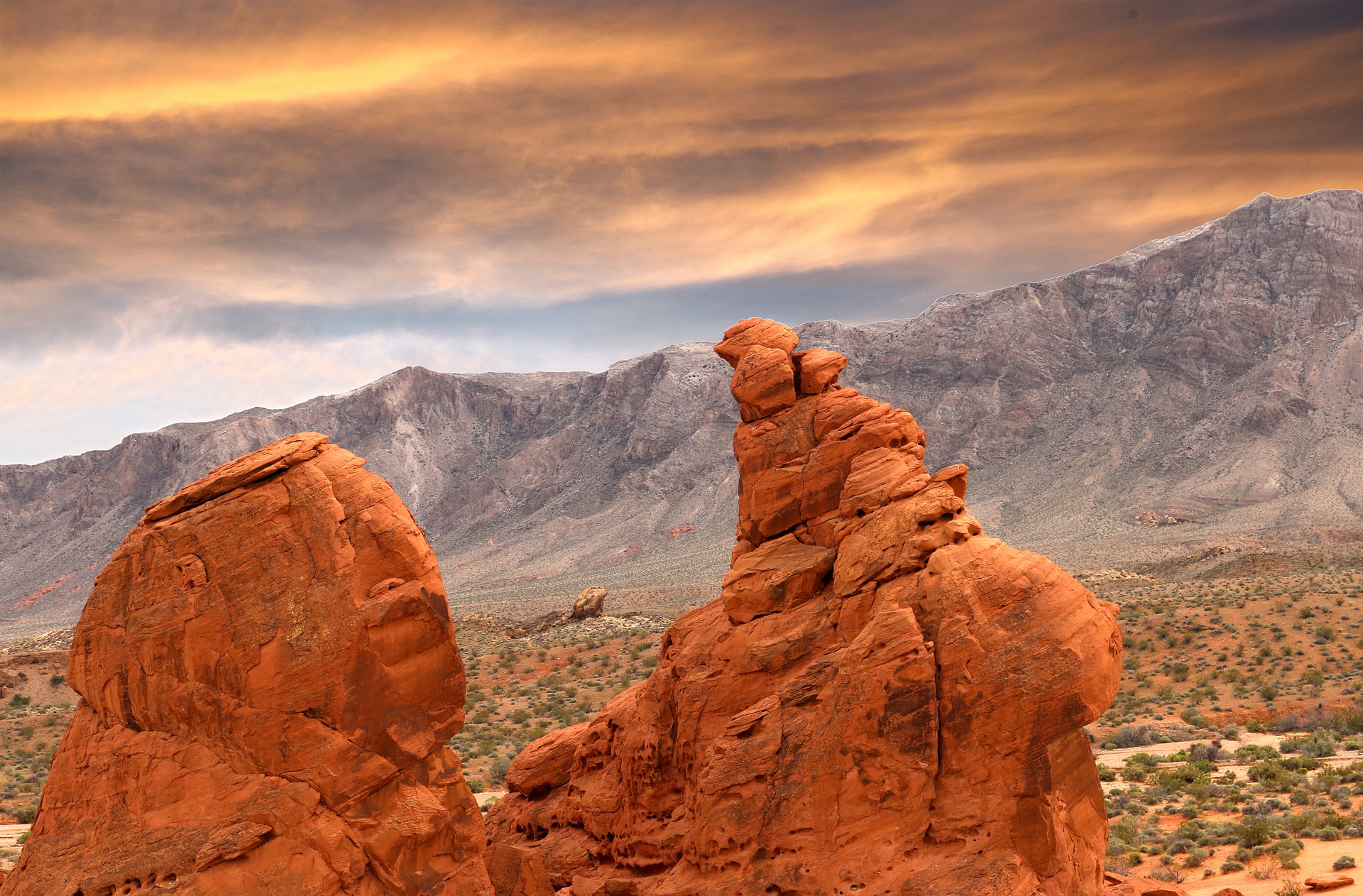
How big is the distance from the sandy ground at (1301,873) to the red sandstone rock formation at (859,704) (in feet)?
22.3

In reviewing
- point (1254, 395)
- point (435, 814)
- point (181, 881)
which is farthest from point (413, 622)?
point (1254, 395)

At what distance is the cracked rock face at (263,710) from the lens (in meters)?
14.9

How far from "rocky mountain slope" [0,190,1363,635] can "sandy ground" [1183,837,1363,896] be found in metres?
77.1

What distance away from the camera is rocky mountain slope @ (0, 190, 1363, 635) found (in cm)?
12100

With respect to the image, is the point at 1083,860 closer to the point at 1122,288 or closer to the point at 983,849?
the point at 983,849

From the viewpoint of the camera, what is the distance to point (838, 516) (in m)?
18.0

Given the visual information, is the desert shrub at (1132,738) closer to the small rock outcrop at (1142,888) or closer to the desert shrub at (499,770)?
the small rock outcrop at (1142,888)

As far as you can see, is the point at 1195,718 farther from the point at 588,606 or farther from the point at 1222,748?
the point at 588,606

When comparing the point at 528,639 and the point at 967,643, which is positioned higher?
the point at 967,643

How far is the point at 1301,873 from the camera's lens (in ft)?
65.7

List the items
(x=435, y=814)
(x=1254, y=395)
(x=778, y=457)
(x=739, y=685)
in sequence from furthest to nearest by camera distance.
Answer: (x=1254, y=395) → (x=778, y=457) → (x=739, y=685) → (x=435, y=814)

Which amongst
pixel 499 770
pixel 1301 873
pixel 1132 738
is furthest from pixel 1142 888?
pixel 499 770

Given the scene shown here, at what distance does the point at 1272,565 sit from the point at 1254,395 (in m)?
73.3

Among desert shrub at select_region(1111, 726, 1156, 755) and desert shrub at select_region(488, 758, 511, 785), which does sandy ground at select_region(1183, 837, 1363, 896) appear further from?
desert shrub at select_region(488, 758, 511, 785)
